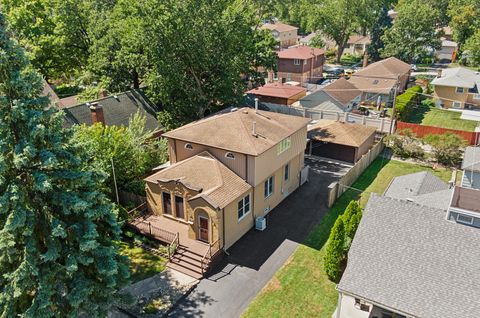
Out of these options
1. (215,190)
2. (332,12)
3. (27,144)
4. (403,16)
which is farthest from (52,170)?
(332,12)

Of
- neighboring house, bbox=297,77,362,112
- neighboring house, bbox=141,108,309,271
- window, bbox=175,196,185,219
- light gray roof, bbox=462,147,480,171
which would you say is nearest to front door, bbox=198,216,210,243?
neighboring house, bbox=141,108,309,271

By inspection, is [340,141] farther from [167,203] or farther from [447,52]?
[447,52]

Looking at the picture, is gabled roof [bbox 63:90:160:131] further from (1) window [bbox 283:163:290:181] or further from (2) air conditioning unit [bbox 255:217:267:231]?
(2) air conditioning unit [bbox 255:217:267:231]

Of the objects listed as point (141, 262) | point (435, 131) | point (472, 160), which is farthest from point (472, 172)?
point (141, 262)

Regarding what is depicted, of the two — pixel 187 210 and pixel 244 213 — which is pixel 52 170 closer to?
pixel 187 210

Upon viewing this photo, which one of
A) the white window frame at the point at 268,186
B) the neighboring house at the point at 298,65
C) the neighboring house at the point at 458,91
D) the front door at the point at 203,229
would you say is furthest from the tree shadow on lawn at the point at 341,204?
the neighboring house at the point at 298,65
